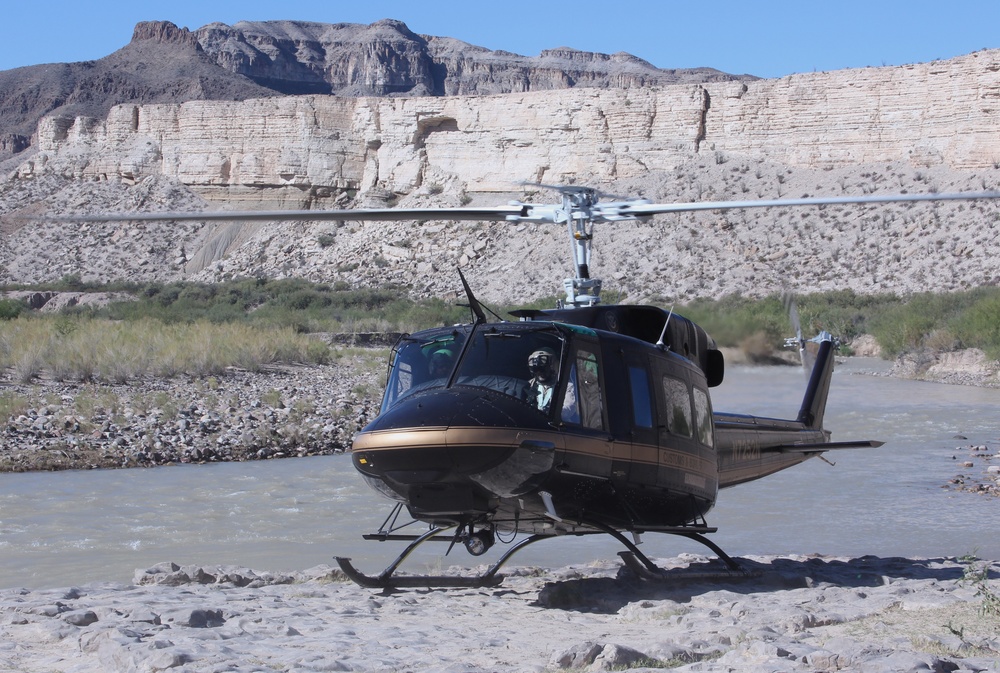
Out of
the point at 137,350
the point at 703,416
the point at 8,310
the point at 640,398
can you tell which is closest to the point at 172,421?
the point at 137,350

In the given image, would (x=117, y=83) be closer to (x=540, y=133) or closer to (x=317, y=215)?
(x=540, y=133)

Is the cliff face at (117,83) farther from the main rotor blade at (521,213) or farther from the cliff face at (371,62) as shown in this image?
the main rotor blade at (521,213)

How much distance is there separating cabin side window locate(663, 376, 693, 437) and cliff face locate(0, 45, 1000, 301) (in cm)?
3368

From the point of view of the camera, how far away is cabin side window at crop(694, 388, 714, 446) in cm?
851

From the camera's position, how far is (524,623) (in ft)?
23.6

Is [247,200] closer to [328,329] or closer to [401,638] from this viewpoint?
[328,329]

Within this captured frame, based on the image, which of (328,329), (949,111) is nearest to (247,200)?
(328,329)

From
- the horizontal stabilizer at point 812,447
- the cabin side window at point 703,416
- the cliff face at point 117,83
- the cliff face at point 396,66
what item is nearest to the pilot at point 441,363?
the cabin side window at point 703,416

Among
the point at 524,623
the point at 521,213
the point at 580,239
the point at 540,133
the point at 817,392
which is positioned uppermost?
the point at 540,133

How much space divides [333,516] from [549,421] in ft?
21.7

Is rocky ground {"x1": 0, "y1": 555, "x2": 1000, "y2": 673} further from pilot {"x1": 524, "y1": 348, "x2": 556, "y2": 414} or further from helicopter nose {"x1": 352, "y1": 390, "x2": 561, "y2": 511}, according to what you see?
pilot {"x1": 524, "y1": 348, "x2": 556, "y2": 414}

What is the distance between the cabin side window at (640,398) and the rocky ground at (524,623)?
108 centimetres

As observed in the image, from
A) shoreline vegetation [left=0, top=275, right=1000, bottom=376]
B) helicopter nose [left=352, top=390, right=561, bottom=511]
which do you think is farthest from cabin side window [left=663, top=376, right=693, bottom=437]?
shoreline vegetation [left=0, top=275, right=1000, bottom=376]

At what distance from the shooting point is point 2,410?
18.0m
